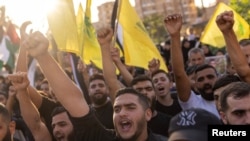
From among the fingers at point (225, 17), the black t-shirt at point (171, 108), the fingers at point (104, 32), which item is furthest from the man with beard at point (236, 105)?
the black t-shirt at point (171, 108)

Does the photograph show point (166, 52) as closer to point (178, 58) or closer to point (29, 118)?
point (178, 58)

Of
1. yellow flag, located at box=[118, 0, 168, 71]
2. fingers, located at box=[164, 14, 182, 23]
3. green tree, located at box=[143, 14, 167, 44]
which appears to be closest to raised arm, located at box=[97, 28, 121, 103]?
fingers, located at box=[164, 14, 182, 23]

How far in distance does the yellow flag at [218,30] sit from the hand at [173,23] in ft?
10.1

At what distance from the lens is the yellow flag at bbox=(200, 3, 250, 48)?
711cm

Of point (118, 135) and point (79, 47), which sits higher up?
point (79, 47)

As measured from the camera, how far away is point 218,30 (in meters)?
7.24

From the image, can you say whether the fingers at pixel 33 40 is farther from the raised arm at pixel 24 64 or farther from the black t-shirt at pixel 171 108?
the black t-shirt at pixel 171 108

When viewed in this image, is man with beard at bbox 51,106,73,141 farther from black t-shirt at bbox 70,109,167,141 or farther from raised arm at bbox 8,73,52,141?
black t-shirt at bbox 70,109,167,141

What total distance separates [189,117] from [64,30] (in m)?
2.60

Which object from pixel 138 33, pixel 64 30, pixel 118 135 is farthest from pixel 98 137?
pixel 138 33

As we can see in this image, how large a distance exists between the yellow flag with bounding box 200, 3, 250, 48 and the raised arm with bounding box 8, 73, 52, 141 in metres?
3.98

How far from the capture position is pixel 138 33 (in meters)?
6.24

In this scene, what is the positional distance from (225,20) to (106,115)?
150 centimetres

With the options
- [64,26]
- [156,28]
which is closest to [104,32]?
[64,26]
